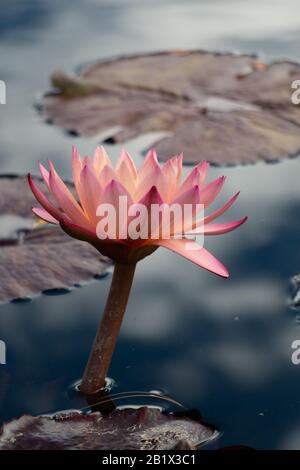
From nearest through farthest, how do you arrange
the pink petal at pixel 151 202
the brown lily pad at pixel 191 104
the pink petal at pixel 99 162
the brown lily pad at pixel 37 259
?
the pink petal at pixel 151 202 < the pink petal at pixel 99 162 < the brown lily pad at pixel 37 259 < the brown lily pad at pixel 191 104

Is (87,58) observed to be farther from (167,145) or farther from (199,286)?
(199,286)

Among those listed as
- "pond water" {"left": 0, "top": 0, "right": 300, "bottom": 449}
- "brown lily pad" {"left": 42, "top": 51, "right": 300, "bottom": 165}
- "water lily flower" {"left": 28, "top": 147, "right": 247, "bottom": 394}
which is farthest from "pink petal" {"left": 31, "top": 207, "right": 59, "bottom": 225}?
"brown lily pad" {"left": 42, "top": 51, "right": 300, "bottom": 165}

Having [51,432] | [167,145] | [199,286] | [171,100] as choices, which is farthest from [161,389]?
[171,100]

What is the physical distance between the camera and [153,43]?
2891 millimetres

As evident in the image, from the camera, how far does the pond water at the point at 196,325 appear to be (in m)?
1.37

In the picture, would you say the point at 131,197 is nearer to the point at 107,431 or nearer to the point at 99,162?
the point at 99,162

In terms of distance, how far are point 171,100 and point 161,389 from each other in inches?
49.5

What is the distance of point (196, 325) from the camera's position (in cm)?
157

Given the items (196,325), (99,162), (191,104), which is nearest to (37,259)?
(196,325)

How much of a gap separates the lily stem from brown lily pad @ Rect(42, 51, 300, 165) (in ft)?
2.90

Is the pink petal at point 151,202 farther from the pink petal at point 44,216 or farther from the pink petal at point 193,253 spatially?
the pink petal at point 44,216

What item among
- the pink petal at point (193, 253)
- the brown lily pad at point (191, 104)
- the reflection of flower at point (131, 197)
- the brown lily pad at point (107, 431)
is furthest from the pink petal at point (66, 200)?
the brown lily pad at point (191, 104)

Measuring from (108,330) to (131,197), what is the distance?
8.1 inches

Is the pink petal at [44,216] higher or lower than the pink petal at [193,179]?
lower
